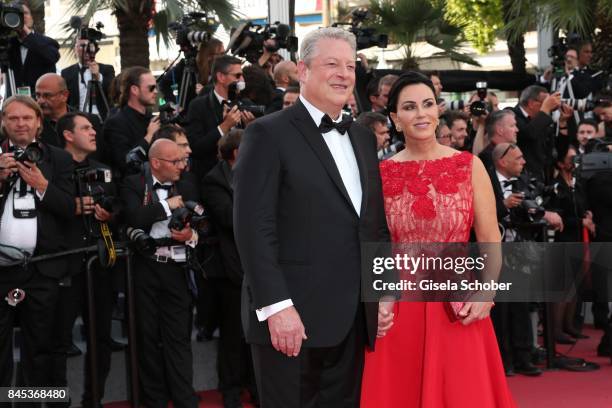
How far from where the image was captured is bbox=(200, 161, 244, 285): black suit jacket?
634 cm

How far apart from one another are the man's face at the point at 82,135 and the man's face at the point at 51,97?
68 cm

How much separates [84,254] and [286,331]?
2.88 meters

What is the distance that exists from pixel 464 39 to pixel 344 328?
1294cm

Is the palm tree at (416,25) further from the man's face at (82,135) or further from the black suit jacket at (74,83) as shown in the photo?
the man's face at (82,135)

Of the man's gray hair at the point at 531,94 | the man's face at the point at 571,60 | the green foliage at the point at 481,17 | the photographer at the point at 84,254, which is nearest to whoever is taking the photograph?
the photographer at the point at 84,254

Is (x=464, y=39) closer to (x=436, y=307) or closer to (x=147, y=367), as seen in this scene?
(x=147, y=367)

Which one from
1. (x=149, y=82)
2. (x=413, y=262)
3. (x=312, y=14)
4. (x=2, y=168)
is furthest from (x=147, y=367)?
(x=312, y=14)

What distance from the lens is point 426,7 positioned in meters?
15.4

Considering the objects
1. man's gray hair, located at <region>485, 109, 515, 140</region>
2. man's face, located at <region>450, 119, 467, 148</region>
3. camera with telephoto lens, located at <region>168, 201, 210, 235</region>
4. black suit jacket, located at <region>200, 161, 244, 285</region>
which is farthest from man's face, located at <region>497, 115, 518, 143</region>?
camera with telephoto lens, located at <region>168, 201, 210, 235</region>

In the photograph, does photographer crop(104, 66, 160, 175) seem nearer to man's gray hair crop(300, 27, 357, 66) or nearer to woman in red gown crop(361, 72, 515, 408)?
woman in red gown crop(361, 72, 515, 408)

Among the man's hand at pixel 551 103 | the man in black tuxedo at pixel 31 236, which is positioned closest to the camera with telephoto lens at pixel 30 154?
the man in black tuxedo at pixel 31 236

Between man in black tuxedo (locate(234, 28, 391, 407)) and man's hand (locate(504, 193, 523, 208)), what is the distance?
393 centimetres

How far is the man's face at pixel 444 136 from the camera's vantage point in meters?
7.45

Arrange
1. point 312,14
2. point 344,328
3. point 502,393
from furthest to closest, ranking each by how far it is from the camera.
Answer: point 312,14
point 502,393
point 344,328
